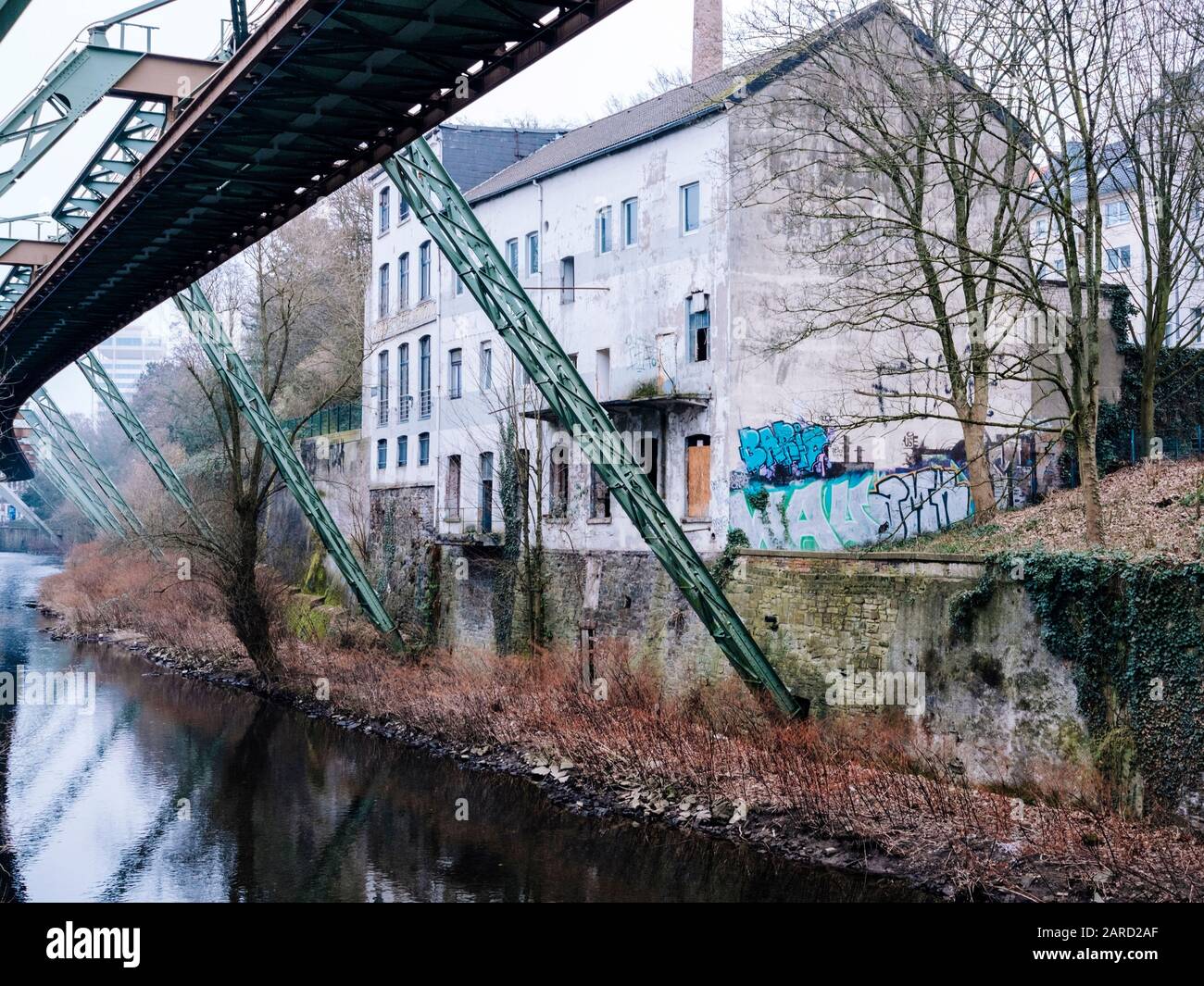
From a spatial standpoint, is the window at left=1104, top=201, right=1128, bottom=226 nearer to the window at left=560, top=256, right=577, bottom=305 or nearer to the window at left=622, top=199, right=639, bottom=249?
the window at left=560, top=256, right=577, bottom=305

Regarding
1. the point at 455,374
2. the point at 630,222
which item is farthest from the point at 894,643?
the point at 455,374

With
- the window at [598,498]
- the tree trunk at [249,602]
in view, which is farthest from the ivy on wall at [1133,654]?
the tree trunk at [249,602]

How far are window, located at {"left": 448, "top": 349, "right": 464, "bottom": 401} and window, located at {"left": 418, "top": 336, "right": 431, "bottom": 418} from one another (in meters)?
1.53

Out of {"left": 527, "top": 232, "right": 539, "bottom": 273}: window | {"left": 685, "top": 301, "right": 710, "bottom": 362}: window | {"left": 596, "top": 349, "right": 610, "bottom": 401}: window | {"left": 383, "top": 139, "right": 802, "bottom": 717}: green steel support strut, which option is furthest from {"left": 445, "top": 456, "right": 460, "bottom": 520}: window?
{"left": 383, "top": 139, "right": 802, "bottom": 717}: green steel support strut

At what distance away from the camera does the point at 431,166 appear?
17938 millimetres

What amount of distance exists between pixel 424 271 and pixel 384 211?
4075 millimetres

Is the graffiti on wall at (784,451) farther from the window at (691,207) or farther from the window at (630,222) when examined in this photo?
the window at (630,222)

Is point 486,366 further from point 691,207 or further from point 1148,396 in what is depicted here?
point 1148,396

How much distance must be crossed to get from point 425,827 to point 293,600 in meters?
18.6

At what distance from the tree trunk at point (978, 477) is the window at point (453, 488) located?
14.3 m

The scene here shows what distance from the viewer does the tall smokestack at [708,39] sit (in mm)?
27812

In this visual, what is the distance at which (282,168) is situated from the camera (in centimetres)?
1569
